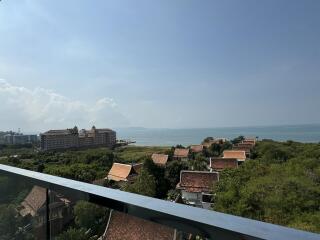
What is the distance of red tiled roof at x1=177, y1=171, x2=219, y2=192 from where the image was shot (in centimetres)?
2017

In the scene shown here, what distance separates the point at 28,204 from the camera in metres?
1.62

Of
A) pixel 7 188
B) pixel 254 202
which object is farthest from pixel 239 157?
pixel 7 188

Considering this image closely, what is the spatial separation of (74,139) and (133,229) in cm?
6587

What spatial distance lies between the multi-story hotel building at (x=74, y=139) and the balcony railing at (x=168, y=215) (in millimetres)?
62660

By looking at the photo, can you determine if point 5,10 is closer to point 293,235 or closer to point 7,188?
point 7,188

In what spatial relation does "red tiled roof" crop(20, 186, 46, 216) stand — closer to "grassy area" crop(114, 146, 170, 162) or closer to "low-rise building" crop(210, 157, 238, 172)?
"low-rise building" crop(210, 157, 238, 172)

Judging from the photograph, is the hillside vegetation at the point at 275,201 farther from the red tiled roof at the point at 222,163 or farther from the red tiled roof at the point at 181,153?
the red tiled roof at the point at 181,153

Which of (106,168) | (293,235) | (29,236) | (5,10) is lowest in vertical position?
(106,168)

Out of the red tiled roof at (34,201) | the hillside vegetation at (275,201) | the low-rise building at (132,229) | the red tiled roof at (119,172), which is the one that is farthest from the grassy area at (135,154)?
the low-rise building at (132,229)

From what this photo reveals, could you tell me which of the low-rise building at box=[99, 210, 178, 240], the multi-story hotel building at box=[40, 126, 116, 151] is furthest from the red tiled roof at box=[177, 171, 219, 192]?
the multi-story hotel building at box=[40, 126, 116, 151]

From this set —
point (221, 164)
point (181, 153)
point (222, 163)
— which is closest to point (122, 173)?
point (221, 164)

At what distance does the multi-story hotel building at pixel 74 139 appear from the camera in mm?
61469

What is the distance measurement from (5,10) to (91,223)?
477 centimetres

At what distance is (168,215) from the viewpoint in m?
0.90
